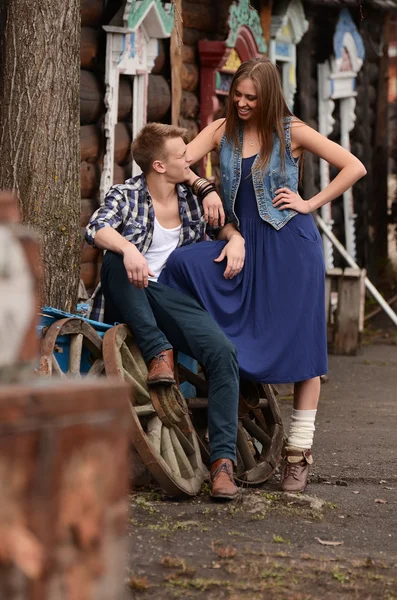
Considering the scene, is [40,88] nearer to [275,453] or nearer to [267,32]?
[275,453]

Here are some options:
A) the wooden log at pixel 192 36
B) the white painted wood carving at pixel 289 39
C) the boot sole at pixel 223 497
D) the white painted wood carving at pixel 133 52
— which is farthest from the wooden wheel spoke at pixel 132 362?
the white painted wood carving at pixel 289 39

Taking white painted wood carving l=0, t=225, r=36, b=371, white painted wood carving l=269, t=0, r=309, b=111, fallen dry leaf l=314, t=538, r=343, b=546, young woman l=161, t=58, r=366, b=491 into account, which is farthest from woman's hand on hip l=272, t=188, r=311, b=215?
white painted wood carving l=269, t=0, r=309, b=111

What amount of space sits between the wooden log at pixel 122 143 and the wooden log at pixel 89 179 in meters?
0.31

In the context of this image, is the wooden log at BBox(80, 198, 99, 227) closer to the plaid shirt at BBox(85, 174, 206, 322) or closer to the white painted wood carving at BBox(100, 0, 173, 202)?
the white painted wood carving at BBox(100, 0, 173, 202)

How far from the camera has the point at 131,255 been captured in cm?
466

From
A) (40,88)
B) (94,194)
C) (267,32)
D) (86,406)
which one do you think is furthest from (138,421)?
(267,32)

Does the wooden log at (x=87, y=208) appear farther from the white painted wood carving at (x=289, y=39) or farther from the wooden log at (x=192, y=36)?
the white painted wood carving at (x=289, y=39)

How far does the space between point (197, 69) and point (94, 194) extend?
2253 millimetres

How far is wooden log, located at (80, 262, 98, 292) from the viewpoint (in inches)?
307

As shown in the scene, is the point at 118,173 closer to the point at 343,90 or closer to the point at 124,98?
the point at 124,98

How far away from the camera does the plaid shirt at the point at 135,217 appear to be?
4.90 metres

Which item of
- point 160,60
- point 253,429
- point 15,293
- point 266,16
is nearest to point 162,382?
point 253,429

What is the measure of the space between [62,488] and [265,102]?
3.21 meters

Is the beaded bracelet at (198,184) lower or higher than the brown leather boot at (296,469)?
higher
